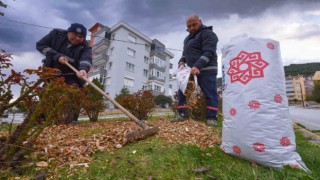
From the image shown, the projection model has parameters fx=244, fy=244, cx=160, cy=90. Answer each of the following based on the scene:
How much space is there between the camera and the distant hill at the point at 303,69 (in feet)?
387

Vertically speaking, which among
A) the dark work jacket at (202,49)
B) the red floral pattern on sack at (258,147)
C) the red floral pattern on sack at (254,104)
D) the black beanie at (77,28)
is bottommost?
the red floral pattern on sack at (258,147)

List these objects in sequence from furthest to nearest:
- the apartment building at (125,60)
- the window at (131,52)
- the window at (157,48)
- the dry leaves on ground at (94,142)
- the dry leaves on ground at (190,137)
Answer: the window at (157,48) → the window at (131,52) → the apartment building at (125,60) → the dry leaves on ground at (190,137) → the dry leaves on ground at (94,142)

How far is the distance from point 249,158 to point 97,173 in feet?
4.32

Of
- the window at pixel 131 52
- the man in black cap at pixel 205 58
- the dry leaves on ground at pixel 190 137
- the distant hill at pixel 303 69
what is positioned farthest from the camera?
the distant hill at pixel 303 69

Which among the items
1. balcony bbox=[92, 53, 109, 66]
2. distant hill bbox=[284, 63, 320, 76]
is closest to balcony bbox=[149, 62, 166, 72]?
balcony bbox=[92, 53, 109, 66]

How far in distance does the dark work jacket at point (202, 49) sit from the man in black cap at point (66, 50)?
1826 millimetres

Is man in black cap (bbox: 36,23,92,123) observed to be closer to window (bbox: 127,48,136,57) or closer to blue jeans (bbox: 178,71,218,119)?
blue jeans (bbox: 178,71,218,119)

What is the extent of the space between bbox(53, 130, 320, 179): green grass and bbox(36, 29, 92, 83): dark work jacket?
2.63 metres

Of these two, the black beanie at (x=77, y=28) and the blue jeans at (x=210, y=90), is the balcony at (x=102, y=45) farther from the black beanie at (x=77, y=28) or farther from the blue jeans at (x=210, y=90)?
the blue jeans at (x=210, y=90)

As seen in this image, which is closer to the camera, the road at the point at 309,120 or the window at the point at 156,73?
the road at the point at 309,120

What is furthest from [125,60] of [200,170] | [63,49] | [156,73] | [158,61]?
[200,170]

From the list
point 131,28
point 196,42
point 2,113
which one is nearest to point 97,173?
point 2,113

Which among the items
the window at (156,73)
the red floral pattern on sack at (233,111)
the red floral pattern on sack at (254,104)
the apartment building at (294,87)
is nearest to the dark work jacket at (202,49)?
the red floral pattern on sack at (233,111)

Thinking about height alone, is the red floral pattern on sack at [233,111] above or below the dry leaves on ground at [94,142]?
above
